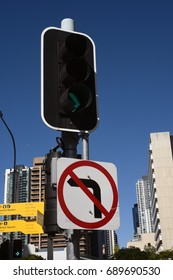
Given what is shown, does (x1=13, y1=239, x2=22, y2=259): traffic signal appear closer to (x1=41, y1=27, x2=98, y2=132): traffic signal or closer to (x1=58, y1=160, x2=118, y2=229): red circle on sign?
(x1=41, y1=27, x2=98, y2=132): traffic signal

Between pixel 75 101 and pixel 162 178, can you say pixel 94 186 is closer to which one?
pixel 75 101

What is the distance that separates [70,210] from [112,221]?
0.44m

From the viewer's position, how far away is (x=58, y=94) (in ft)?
12.7

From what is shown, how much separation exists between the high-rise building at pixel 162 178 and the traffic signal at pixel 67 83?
371 ft

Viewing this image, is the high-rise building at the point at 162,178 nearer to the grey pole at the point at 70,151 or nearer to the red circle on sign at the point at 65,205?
the grey pole at the point at 70,151

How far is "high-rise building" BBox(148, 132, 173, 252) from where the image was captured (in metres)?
114

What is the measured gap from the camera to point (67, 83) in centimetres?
388

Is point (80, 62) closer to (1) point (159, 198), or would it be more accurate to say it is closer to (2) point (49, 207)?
(2) point (49, 207)

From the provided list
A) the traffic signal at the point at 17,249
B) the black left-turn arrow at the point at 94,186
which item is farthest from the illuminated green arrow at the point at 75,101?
the traffic signal at the point at 17,249

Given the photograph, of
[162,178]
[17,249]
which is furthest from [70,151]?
[162,178]

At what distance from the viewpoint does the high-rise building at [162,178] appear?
114250mm

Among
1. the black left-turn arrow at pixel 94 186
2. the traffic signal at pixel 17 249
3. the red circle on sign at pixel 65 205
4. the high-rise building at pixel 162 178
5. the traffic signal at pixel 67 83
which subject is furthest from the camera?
the high-rise building at pixel 162 178

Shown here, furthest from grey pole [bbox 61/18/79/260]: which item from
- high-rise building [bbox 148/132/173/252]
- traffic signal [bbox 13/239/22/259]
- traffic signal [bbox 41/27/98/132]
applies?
high-rise building [bbox 148/132/173/252]

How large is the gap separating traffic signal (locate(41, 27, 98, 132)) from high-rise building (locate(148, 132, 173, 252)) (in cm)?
11315
